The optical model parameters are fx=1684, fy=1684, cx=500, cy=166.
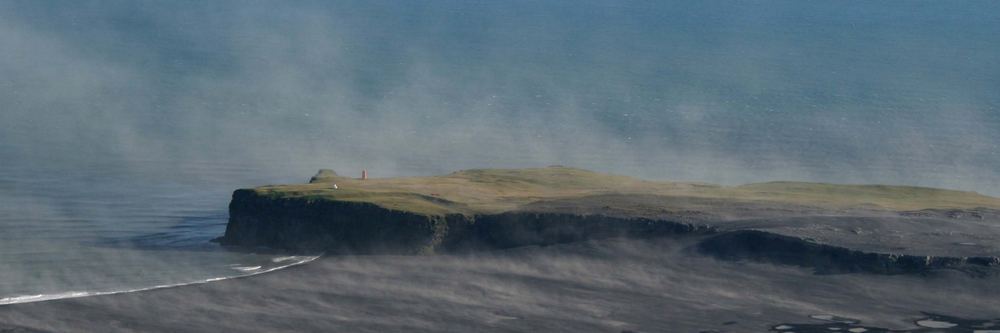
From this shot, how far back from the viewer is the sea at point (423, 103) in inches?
1924

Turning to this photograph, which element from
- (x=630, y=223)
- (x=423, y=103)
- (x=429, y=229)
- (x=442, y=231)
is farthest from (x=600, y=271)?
(x=423, y=103)

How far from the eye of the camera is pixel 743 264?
125ft

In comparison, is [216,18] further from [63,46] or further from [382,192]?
[382,192]

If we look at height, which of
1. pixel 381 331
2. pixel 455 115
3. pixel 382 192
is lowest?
pixel 381 331

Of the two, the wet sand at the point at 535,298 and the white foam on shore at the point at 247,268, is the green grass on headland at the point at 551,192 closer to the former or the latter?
the wet sand at the point at 535,298

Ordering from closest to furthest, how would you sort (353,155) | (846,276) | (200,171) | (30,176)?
1. (846,276)
2. (30,176)
3. (200,171)
4. (353,155)

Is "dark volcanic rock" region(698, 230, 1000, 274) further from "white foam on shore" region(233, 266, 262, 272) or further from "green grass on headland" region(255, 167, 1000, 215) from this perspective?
"white foam on shore" region(233, 266, 262, 272)

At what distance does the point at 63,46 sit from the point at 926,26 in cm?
6591

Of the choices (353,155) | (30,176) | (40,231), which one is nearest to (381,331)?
(40,231)

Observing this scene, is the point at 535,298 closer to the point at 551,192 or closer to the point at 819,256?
the point at 819,256

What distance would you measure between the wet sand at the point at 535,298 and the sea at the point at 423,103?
7.40ft

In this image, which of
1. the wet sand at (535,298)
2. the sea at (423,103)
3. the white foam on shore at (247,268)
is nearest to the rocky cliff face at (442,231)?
the wet sand at (535,298)

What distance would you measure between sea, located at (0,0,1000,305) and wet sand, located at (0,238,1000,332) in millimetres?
2257

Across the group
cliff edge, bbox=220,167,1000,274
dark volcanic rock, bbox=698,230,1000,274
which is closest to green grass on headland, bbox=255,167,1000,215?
cliff edge, bbox=220,167,1000,274
